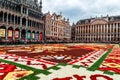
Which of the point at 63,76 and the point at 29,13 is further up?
the point at 29,13

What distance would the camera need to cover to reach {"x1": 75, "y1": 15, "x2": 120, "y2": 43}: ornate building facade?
84.4 meters

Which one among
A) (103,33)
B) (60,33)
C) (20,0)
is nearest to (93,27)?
(103,33)

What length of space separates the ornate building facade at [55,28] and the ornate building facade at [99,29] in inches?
700

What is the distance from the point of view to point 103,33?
290ft

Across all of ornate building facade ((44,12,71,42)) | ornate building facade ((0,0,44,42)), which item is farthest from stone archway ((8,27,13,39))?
ornate building facade ((44,12,71,42))

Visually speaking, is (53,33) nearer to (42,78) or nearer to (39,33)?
(39,33)

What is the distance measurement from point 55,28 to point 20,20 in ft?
83.7

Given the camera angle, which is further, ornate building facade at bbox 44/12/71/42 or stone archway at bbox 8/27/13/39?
ornate building facade at bbox 44/12/71/42

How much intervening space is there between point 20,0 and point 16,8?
2974 millimetres

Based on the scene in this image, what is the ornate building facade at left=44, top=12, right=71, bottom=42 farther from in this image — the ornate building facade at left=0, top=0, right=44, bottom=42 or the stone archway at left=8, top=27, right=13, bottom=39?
the stone archway at left=8, top=27, right=13, bottom=39

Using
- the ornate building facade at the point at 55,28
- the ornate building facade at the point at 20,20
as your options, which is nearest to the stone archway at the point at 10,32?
the ornate building facade at the point at 20,20

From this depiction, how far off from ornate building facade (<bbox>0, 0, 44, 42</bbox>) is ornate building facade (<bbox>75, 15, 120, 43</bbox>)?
4730 centimetres

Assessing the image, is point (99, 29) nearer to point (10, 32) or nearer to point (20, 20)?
point (20, 20)

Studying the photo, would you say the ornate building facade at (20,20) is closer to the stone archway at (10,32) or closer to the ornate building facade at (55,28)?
the stone archway at (10,32)
